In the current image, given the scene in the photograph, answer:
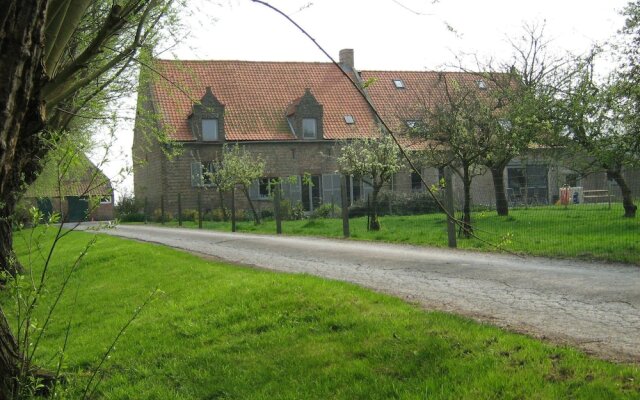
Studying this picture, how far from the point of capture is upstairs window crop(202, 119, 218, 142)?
124 feet

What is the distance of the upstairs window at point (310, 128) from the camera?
129 ft

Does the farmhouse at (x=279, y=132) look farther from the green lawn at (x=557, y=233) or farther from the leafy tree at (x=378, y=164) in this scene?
the green lawn at (x=557, y=233)

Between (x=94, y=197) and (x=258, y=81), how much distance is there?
1518 inches

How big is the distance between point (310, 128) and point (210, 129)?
621 cm

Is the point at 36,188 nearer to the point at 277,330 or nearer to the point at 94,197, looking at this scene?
the point at 277,330

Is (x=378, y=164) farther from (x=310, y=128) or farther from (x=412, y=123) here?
(x=310, y=128)

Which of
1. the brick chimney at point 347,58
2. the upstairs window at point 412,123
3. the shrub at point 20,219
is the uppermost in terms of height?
the brick chimney at point 347,58

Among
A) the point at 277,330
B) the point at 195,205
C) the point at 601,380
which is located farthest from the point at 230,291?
the point at 195,205

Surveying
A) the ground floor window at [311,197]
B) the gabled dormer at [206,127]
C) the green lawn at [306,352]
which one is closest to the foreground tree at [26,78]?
the green lawn at [306,352]

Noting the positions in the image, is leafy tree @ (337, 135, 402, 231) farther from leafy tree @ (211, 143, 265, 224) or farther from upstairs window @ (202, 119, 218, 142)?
upstairs window @ (202, 119, 218, 142)

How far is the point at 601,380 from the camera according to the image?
4.30 metres

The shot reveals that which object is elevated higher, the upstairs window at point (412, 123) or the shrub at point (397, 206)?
the upstairs window at point (412, 123)

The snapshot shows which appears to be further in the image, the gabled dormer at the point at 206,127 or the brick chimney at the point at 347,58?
the brick chimney at the point at 347,58

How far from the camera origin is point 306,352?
591cm
